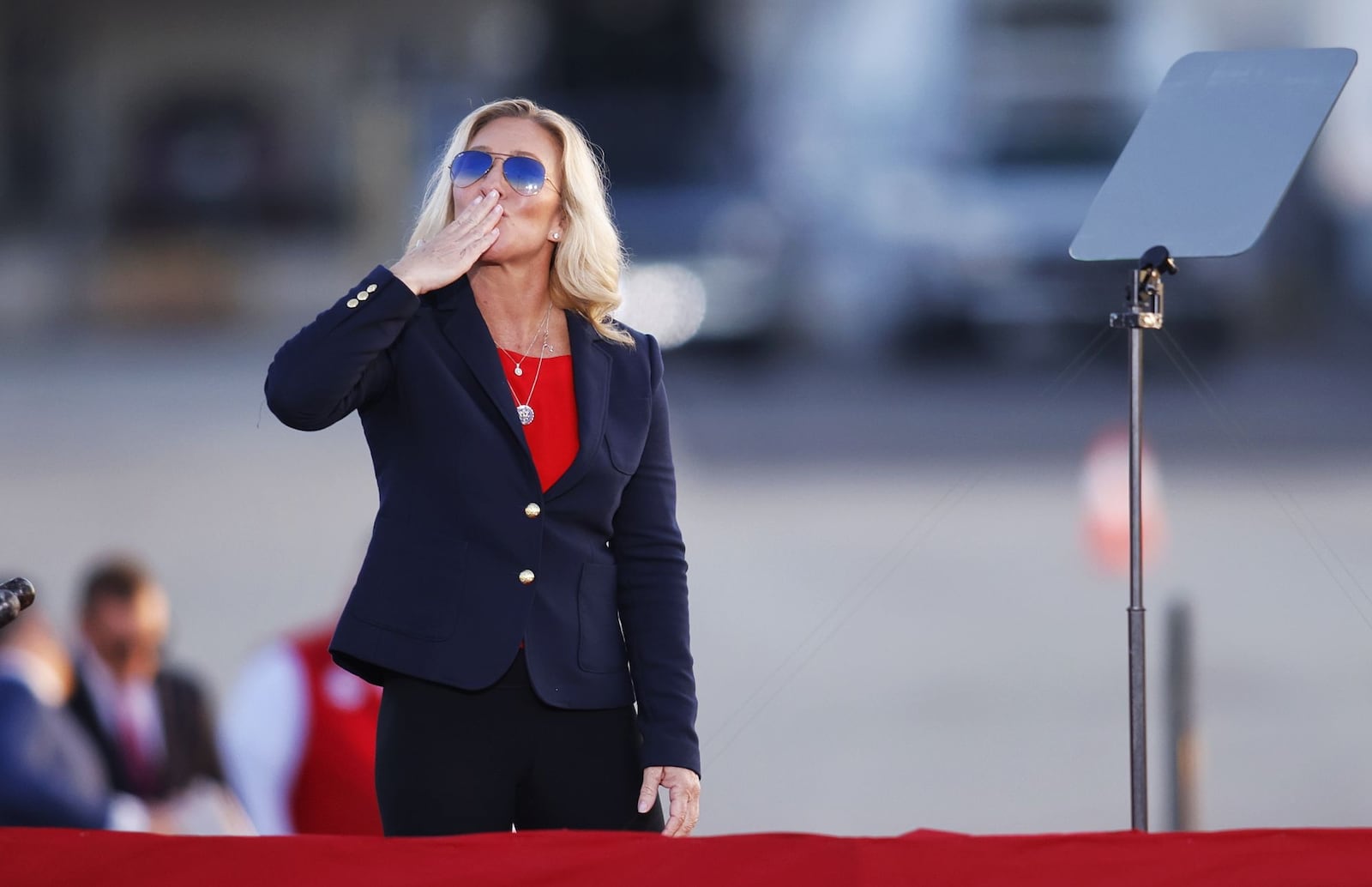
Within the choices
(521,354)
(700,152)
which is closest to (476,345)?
(521,354)

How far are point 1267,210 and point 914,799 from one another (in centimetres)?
339

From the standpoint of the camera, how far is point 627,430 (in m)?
2.74

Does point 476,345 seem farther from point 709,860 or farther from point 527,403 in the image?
point 709,860

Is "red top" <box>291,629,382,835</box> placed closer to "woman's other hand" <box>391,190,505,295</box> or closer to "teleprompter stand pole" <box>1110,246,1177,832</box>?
A: "woman's other hand" <box>391,190,505,295</box>

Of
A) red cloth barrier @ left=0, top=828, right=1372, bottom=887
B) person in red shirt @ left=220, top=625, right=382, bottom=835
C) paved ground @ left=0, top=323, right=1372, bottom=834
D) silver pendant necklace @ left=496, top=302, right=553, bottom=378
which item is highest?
paved ground @ left=0, top=323, right=1372, bottom=834

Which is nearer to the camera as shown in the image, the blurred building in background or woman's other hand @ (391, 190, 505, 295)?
woman's other hand @ (391, 190, 505, 295)

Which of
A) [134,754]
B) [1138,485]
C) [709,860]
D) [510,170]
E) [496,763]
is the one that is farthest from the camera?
[134,754]

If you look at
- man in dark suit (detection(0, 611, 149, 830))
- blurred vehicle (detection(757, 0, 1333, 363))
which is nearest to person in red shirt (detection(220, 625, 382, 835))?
man in dark suit (detection(0, 611, 149, 830))

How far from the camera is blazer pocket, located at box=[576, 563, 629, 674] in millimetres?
2664

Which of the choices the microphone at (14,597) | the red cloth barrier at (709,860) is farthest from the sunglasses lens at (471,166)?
the red cloth barrier at (709,860)

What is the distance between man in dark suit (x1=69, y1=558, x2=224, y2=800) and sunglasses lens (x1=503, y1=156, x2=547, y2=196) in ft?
8.64

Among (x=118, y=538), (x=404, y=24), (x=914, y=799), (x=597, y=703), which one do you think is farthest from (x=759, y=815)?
(x=404, y=24)

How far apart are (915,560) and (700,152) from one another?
9750 millimetres

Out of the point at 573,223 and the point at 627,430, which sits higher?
the point at 573,223
